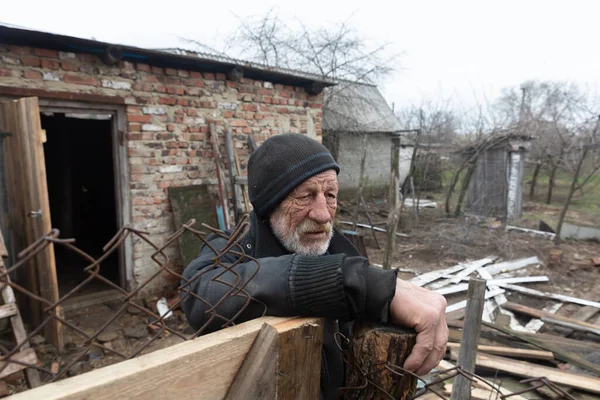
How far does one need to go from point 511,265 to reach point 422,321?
7004 millimetres

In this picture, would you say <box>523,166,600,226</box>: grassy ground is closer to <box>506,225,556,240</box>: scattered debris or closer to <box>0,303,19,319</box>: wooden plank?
<box>506,225,556,240</box>: scattered debris

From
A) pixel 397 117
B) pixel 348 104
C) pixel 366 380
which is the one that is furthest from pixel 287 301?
pixel 397 117

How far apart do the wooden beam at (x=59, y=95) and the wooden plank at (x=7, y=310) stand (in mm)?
2204

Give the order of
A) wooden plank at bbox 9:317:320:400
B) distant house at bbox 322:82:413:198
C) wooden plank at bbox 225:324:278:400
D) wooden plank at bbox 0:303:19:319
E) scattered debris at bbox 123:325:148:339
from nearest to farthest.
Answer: wooden plank at bbox 9:317:320:400
wooden plank at bbox 225:324:278:400
wooden plank at bbox 0:303:19:319
scattered debris at bbox 123:325:148:339
distant house at bbox 322:82:413:198

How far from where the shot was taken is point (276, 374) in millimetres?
894

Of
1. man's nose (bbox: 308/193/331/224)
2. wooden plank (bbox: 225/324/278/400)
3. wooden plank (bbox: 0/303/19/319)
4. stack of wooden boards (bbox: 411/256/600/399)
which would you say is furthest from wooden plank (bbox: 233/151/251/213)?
wooden plank (bbox: 225/324/278/400)

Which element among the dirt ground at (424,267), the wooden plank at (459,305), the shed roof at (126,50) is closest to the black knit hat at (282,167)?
the dirt ground at (424,267)

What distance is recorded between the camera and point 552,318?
5027 mm

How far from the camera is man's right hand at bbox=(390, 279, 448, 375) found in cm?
101

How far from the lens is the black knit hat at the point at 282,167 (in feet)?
5.01

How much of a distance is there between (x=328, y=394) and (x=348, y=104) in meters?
11.4

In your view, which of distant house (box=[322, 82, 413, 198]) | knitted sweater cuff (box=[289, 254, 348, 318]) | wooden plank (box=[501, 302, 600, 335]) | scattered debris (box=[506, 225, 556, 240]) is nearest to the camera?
knitted sweater cuff (box=[289, 254, 348, 318])

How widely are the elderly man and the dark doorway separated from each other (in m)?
6.91

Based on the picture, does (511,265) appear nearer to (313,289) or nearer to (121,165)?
(121,165)
